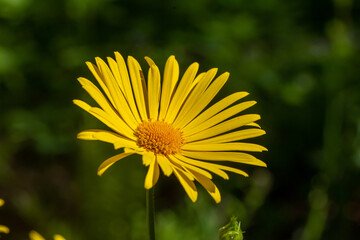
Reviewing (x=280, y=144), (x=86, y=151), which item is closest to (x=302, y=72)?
(x=280, y=144)

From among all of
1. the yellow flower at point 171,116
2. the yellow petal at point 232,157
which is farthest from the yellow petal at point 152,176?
the yellow petal at point 232,157

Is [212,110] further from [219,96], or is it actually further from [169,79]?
[219,96]

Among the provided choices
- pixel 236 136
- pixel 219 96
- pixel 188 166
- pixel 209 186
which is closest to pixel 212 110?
pixel 236 136

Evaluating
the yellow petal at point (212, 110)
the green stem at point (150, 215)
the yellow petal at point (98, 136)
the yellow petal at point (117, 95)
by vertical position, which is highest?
the yellow petal at point (117, 95)

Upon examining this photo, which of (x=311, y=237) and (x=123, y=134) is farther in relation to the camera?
(x=311, y=237)

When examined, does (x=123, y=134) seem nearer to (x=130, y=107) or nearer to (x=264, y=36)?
(x=130, y=107)

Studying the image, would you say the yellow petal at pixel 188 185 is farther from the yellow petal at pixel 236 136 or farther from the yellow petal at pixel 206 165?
the yellow petal at pixel 236 136
